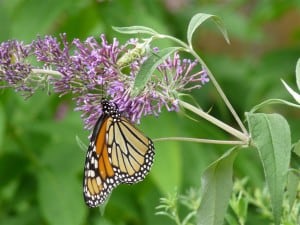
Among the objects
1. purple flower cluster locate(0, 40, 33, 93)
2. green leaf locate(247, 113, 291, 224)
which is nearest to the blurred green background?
purple flower cluster locate(0, 40, 33, 93)

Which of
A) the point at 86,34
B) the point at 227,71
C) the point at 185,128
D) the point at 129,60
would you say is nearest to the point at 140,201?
the point at 185,128

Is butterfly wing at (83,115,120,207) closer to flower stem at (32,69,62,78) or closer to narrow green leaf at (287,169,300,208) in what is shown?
flower stem at (32,69,62,78)

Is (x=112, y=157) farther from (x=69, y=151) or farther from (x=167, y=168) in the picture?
(x=69, y=151)

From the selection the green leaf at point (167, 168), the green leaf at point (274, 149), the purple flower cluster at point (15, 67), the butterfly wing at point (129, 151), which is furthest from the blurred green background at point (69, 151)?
the green leaf at point (274, 149)

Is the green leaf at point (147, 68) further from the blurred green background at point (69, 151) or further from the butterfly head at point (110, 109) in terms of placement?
the blurred green background at point (69, 151)

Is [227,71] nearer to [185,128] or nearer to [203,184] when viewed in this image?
[185,128]

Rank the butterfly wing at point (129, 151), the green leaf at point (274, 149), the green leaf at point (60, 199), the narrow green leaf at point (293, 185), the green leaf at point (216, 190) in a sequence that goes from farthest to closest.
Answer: the green leaf at point (60, 199), the butterfly wing at point (129, 151), the narrow green leaf at point (293, 185), the green leaf at point (216, 190), the green leaf at point (274, 149)

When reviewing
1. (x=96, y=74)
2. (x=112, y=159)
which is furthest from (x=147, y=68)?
(x=112, y=159)
